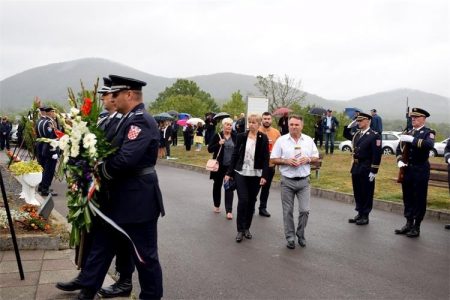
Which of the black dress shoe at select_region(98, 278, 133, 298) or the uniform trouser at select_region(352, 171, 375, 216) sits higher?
the uniform trouser at select_region(352, 171, 375, 216)

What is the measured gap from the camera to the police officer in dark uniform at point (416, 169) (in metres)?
8.16

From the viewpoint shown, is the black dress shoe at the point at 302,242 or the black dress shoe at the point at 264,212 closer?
the black dress shoe at the point at 302,242

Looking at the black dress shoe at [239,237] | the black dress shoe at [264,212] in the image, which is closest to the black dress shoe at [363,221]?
the black dress shoe at [264,212]

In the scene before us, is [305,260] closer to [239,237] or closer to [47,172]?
[239,237]

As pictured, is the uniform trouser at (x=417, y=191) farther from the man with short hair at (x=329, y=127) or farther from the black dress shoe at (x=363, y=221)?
the man with short hair at (x=329, y=127)

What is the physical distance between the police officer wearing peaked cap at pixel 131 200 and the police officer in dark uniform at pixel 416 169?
17.5 ft

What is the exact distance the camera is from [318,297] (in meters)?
5.02

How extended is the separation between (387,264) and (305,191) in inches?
63.2

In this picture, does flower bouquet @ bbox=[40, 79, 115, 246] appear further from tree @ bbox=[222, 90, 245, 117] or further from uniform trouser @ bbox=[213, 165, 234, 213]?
tree @ bbox=[222, 90, 245, 117]

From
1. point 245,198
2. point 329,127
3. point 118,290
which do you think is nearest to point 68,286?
point 118,290

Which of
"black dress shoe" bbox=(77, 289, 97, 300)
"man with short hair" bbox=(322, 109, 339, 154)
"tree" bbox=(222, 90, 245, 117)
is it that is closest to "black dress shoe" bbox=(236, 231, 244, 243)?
"black dress shoe" bbox=(77, 289, 97, 300)

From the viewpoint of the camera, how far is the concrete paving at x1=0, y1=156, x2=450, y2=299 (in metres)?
5.11

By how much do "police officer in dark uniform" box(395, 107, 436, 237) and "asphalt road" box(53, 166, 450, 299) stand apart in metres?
0.35

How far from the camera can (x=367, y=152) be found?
30.1ft
